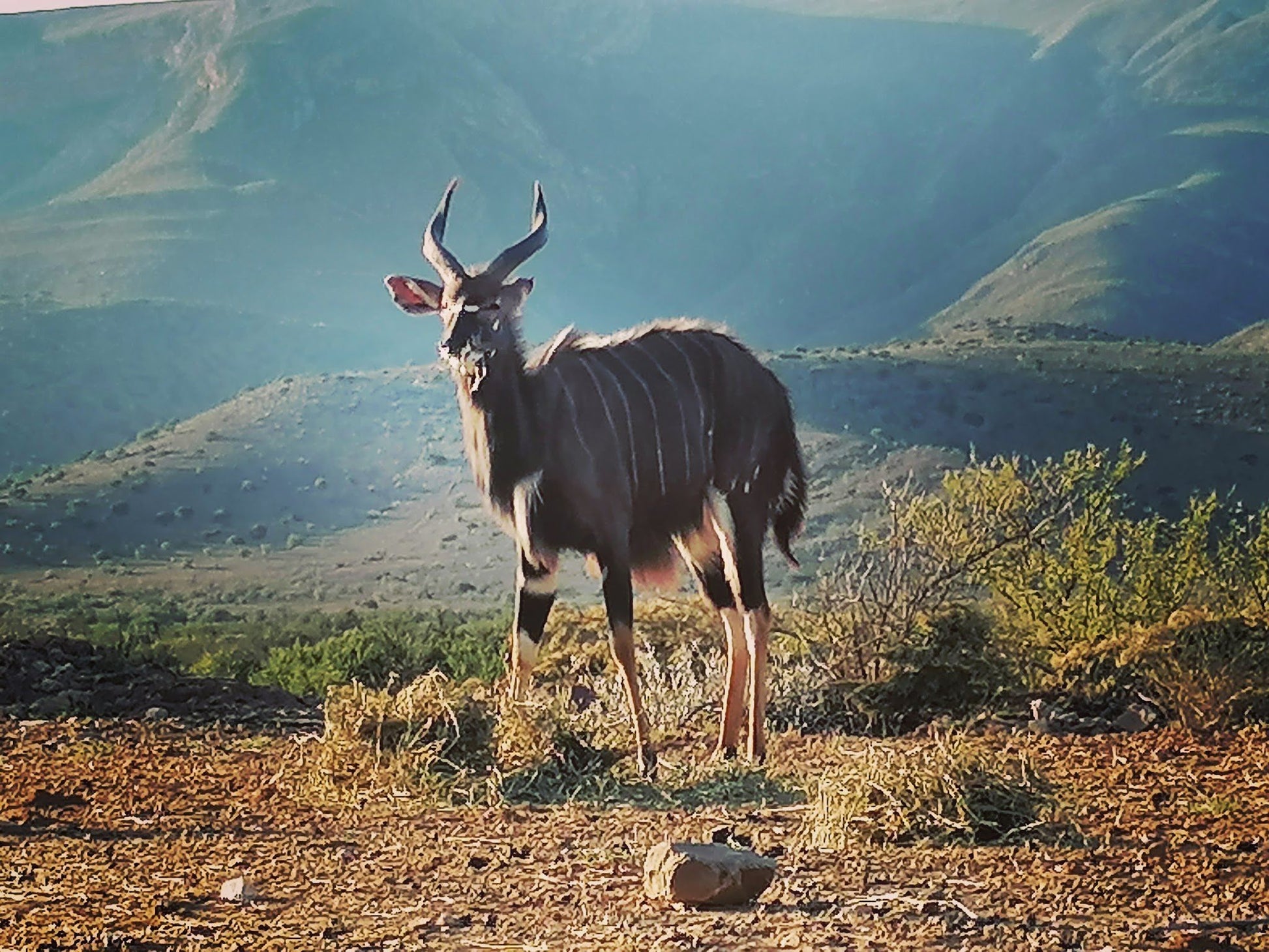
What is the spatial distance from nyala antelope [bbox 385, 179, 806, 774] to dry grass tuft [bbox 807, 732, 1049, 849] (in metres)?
1.78

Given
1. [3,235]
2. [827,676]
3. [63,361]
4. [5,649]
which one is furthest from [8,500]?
[827,676]

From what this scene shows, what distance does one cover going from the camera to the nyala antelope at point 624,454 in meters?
7.56

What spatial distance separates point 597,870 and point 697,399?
3.43m

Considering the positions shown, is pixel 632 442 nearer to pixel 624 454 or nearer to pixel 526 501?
pixel 624 454

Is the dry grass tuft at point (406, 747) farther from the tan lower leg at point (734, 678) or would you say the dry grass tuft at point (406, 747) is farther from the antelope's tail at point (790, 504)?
the antelope's tail at point (790, 504)

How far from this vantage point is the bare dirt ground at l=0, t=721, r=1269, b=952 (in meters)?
4.49

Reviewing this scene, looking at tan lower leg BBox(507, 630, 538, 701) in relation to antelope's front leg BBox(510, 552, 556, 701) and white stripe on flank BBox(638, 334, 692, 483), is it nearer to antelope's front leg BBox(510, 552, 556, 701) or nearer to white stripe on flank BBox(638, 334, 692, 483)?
antelope's front leg BBox(510, 552, 556, 701)

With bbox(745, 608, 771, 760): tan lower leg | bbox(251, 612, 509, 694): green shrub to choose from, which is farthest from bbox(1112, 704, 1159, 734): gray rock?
bbox(251, 612, 509, 694): green shrub

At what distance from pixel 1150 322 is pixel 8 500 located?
24867mm

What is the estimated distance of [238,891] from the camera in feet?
16.7

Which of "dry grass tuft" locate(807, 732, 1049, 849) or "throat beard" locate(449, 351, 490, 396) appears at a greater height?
"throat beard" locate(449, 351, 490, 396)

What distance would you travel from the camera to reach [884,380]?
31.4m

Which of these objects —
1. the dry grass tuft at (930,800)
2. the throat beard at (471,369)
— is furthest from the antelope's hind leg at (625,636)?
the dry grass tuft at (930,800)

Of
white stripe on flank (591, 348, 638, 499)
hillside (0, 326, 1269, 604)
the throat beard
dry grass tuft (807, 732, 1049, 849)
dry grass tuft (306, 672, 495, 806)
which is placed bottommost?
hillside (0, 326, 1269, 604)
